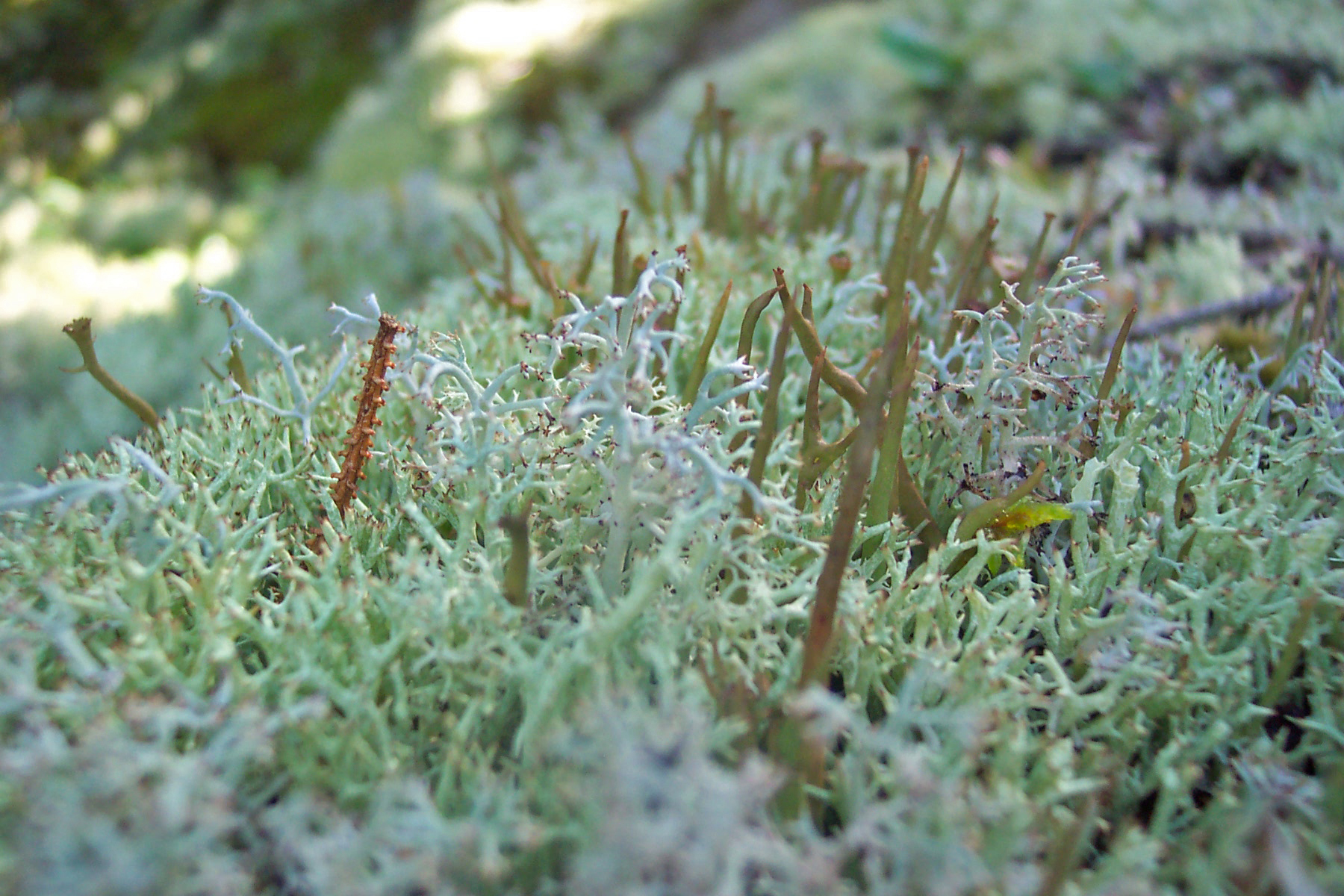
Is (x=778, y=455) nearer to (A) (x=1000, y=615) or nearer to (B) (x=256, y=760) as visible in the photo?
(A) (x=1000, y=615)

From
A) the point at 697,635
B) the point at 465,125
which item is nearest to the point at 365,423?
the point at 697,635

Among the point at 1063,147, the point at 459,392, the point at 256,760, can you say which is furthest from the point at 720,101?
the point at 256,760

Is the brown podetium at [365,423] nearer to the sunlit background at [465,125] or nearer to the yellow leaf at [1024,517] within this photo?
the yellow leaf at [1024,517]

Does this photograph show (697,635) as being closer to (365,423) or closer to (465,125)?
(365,423)

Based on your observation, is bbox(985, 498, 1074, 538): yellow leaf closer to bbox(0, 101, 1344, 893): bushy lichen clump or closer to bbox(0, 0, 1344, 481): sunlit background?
bbox(0, 101, 1344, 893): bushy lichen clump

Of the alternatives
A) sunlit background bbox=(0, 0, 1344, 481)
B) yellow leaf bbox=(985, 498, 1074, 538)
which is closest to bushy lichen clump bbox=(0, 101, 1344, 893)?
yellow leaf bbox=(985, 498, 1074, 538)
